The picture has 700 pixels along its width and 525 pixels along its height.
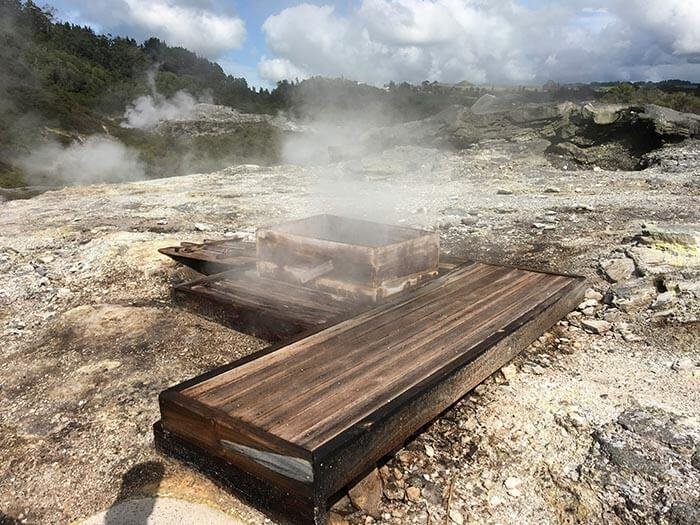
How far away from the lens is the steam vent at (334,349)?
5.73 feet

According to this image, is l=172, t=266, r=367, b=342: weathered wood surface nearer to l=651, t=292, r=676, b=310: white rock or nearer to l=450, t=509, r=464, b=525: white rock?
l=450, t=509, r=464, b=525: white rock

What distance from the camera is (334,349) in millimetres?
2432

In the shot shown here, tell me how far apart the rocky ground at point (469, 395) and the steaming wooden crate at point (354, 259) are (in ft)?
2.08

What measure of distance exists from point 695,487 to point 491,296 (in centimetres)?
149

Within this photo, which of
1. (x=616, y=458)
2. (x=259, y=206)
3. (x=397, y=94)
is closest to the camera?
(x=616, y=458)

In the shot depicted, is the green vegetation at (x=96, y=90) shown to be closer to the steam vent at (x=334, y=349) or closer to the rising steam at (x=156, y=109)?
the rising steam at (x=156, y=109)

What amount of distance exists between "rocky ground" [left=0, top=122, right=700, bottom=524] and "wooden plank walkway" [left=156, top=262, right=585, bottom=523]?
0.62ft

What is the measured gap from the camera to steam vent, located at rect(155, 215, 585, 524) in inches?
68.7

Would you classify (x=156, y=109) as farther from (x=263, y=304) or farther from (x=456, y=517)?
(x=456, y=517)

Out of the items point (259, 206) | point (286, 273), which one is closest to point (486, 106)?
point (259, 206)

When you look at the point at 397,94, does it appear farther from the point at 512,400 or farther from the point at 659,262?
the point at 512,400

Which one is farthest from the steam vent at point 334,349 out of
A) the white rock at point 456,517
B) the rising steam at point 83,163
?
the rising steam at point 83,163

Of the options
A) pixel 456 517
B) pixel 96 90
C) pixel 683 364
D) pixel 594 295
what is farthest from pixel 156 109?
pixel 456 517

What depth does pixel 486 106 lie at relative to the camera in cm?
1448
